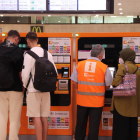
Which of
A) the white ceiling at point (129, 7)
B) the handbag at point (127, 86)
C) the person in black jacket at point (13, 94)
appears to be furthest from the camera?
the white ceiling at point (129, 7)

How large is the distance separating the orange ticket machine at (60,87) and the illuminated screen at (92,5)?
22.7 inches

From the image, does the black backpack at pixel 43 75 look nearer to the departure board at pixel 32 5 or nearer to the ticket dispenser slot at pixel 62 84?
the ticket dispenser slot at pixel 62 84

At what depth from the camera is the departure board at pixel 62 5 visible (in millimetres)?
2992

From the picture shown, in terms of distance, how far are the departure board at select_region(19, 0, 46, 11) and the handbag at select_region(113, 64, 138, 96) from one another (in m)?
1.82

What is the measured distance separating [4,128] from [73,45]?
162 cm

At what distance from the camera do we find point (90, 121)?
7.29ft

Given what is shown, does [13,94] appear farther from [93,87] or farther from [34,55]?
[93,87]

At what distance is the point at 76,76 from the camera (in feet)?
7.59

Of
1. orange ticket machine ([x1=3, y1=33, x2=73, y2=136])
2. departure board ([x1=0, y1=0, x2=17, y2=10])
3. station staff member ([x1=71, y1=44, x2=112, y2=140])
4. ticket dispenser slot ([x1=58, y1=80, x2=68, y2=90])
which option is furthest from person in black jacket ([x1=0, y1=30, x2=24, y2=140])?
departure board ([x1=0, y1=0, x2=17, y2=10])

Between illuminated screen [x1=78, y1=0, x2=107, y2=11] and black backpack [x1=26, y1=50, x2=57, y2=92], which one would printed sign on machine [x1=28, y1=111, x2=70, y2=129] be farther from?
illuminated screen [x1=78, y1=0, x2=107, y2=11]

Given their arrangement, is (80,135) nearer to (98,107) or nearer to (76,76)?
(98,107)

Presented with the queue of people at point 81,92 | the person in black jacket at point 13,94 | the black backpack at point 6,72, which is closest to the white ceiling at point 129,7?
the queue of people at point 81,92

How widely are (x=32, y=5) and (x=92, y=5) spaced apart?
3.35 feet

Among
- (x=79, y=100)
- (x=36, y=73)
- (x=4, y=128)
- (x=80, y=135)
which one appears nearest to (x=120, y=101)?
(x=79, y=100)
